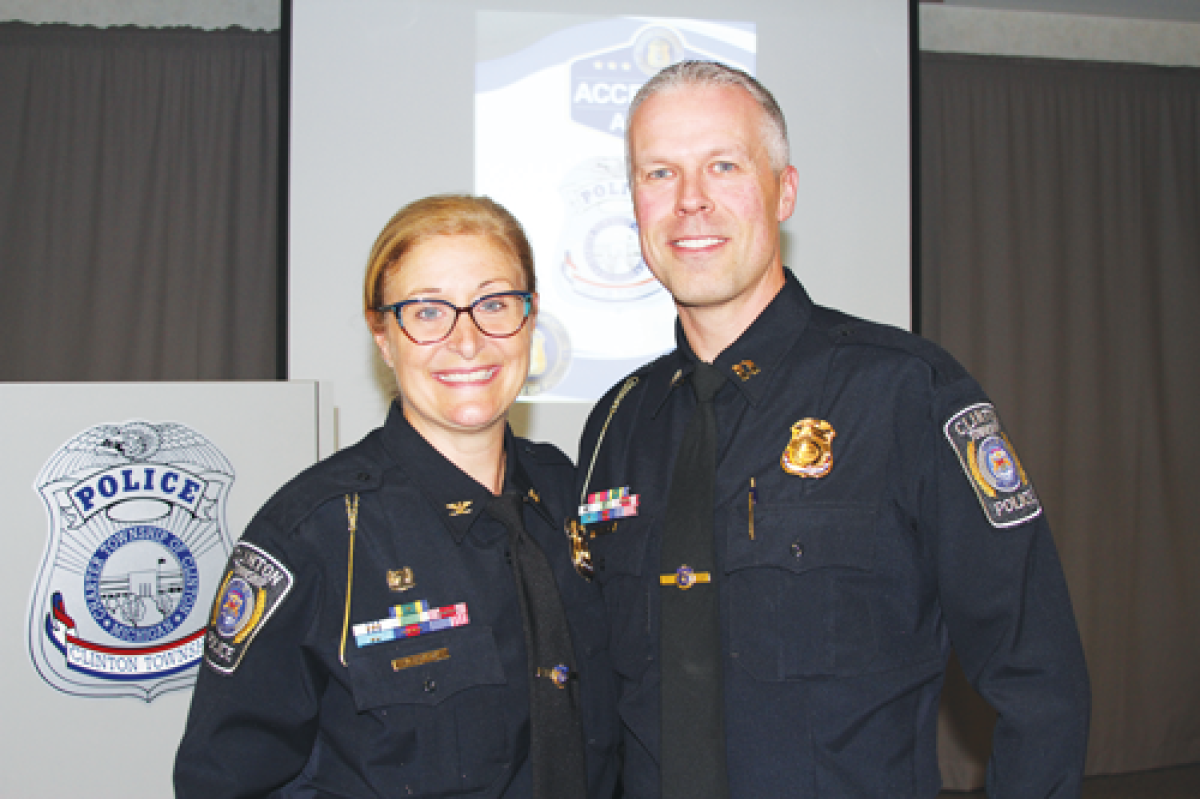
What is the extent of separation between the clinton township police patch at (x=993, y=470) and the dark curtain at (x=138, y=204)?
10.1ft

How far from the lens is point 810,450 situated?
127 centimetres

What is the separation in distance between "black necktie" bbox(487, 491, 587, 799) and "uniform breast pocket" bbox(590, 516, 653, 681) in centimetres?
10

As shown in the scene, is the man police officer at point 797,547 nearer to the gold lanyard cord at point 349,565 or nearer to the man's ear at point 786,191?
the man's ear at point 786,191

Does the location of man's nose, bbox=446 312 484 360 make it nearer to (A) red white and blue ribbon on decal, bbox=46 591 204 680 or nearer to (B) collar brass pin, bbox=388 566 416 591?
(B) collar brass pin, bbox=388 566 416 591

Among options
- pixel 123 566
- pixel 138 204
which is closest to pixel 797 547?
pixel 123 566

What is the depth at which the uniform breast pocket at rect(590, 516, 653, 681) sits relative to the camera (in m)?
1.31

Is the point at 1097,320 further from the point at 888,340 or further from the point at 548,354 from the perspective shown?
the point at 888,340

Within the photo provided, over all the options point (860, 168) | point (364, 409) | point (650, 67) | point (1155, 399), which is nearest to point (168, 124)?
point (364, 409)

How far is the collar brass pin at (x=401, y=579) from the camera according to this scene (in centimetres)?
121

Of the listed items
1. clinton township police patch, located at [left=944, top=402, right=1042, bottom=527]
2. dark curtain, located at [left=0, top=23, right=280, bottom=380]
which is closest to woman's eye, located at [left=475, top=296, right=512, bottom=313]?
clinton township police patch, located at [left=944, top=402, right=1042, bottom=527]

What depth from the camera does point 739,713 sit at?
122cm

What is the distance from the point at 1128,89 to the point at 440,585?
13.9 feet

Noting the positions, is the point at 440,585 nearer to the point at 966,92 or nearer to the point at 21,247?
A: the point at 21,247

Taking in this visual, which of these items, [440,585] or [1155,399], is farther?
[1155,399]
